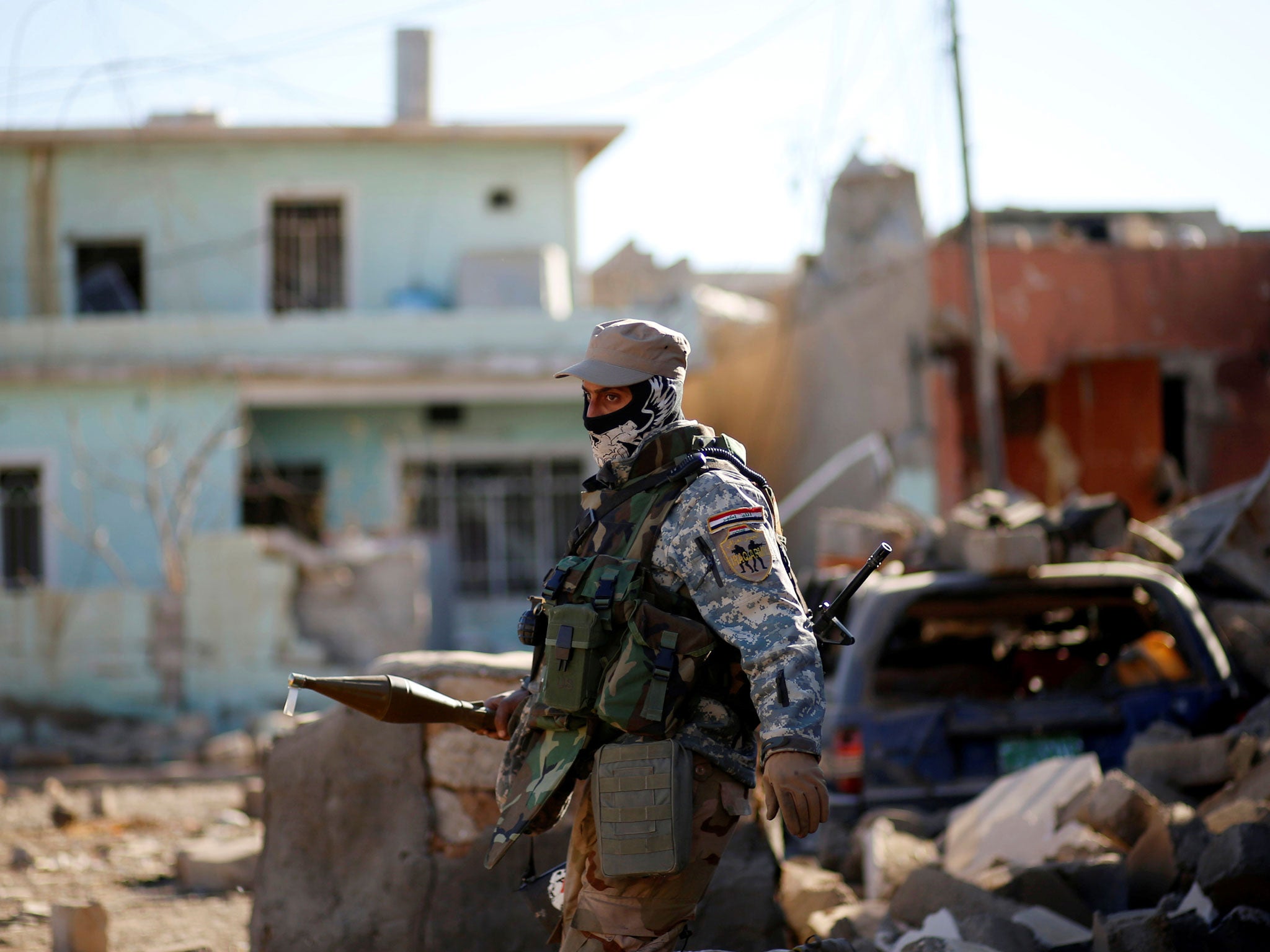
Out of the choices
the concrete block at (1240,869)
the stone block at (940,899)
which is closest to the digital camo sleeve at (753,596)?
the stone block at (940,899)

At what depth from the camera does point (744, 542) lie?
2.83 meters

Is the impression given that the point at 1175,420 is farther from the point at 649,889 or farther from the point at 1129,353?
the point at 649,889

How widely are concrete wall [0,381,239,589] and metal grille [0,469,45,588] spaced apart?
231 mm

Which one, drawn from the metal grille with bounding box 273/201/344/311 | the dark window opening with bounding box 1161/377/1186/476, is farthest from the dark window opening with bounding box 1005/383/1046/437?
the metal grille with bounding box 273/201/344/311

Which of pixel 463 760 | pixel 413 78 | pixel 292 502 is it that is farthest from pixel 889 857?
pixel 413 78

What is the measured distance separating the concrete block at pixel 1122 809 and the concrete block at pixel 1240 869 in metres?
0.45

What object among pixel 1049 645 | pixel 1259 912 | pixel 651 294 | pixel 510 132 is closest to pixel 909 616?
pixel 1049 645

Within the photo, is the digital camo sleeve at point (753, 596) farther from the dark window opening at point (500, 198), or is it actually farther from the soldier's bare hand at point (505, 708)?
the dark window opening at point (500, 198)

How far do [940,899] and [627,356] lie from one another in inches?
78.6

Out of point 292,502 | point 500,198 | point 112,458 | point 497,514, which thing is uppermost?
point 500,198

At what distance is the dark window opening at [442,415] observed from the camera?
1630 cm

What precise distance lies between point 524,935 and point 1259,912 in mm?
2036

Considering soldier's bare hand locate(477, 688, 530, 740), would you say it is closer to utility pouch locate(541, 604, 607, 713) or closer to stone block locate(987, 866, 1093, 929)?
utility pouch locate(541, 604, 607, 713)

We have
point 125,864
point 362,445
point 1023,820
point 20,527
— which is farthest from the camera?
point 362,445
